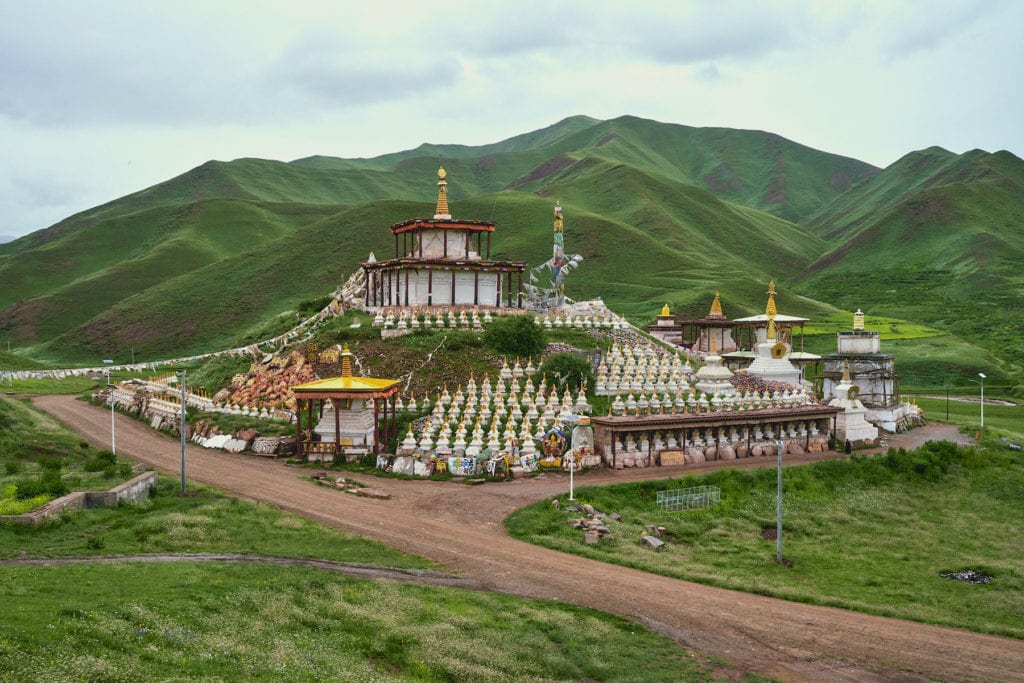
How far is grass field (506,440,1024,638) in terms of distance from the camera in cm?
2314

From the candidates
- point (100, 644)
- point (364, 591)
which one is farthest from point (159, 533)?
point (100, 644)

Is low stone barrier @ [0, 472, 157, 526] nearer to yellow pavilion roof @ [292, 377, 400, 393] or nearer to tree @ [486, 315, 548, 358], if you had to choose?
yellow pavilion roof @ [292, 377, 400, 393]

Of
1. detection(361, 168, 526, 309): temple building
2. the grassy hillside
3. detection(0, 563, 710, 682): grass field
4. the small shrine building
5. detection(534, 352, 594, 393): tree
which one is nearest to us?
detection(0, 563, 710, 682): grass field

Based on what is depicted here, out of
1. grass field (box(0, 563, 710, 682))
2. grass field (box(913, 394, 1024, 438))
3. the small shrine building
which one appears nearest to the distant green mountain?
grass field (box(913, 394, 1024, 438))

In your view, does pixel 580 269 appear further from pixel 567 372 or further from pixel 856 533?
pixel 856 533

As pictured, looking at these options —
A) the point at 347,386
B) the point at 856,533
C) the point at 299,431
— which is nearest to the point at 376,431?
the point at 347,386

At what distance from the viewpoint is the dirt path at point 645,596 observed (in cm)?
1838

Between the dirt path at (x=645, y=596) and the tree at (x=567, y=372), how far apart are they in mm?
9201

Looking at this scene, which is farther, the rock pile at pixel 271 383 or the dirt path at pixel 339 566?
the rock pile at pixel 271 383

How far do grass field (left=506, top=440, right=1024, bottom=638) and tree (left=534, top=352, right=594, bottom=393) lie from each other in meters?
9.85

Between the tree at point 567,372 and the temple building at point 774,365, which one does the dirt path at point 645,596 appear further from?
the temple building at point 774,365

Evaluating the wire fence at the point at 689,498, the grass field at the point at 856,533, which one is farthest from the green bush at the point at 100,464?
the wire fence at the point at 689,498

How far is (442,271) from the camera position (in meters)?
54.9

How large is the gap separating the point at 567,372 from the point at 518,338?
4.64m
